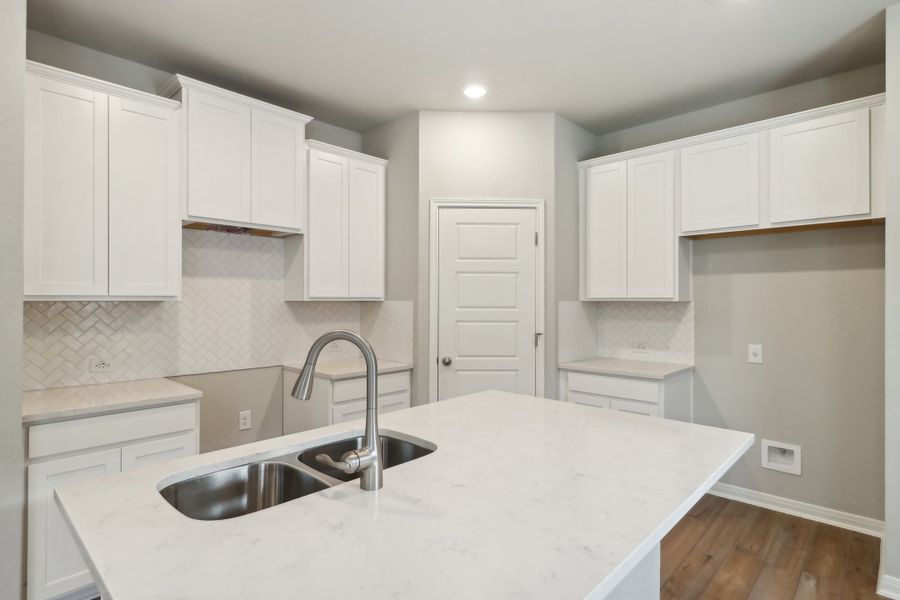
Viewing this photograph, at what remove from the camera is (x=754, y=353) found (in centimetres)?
334

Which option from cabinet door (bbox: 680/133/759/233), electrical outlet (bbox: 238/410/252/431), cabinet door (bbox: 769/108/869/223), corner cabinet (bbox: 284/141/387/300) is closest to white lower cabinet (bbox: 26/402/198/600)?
electrical outlet (bbox: 238/410/252/431)

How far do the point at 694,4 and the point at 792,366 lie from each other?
2.30m

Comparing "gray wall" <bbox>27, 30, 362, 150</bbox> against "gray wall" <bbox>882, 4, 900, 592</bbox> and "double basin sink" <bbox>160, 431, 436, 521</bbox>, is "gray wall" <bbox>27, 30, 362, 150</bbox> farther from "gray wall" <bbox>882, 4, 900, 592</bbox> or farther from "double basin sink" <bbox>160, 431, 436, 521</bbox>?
"gray wall" <bbox>882, 4, 900, 592</bbox>

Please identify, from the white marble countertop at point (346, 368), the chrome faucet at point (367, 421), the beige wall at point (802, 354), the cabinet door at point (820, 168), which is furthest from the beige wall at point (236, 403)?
the cabinet door at point (820, 168)

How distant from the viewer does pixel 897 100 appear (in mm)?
2266

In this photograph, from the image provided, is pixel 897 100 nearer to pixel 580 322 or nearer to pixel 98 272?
pixel 580 322

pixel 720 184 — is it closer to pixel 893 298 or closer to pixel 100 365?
pixel 893 298

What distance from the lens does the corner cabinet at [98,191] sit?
7.35 ft

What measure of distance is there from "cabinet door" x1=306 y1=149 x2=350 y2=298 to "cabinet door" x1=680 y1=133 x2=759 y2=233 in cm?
241

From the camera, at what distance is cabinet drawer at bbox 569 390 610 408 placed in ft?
11.3

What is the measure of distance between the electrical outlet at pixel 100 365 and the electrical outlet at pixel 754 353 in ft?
13.3

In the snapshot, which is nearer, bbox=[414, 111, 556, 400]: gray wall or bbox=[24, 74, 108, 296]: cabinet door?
bbox=[24, 74, 108, 296]: cabinet door

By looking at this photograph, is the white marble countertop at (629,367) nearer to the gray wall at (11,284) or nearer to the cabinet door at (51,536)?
the cabinet door at (51,536)

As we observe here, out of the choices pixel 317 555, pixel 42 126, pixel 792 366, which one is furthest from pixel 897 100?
pixel 42 126
